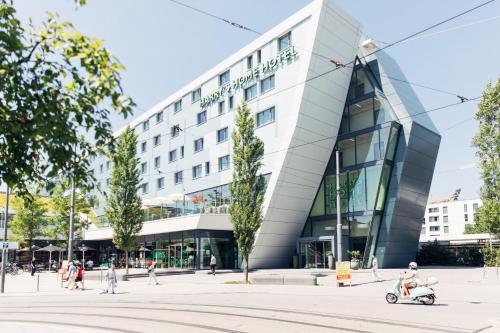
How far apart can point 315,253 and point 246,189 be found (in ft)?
40.2

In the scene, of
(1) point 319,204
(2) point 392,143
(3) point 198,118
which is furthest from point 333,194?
(3) point 198,118

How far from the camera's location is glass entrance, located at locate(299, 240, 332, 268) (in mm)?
37094

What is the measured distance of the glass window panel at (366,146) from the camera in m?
36.7

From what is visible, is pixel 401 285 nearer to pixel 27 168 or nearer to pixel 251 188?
pixel 251 188

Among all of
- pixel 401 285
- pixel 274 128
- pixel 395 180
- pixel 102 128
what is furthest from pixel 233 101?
pixel 102 128

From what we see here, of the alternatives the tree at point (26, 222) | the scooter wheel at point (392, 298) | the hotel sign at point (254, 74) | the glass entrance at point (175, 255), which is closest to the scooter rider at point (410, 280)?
the scooter wheel at point (392, 298)

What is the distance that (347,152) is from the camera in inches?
1558

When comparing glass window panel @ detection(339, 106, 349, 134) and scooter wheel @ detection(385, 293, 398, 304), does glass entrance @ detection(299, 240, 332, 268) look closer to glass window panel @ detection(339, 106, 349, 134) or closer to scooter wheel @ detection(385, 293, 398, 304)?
glass window panel @ detection(339, 106, 349, 134)

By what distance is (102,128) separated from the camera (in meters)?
4.90

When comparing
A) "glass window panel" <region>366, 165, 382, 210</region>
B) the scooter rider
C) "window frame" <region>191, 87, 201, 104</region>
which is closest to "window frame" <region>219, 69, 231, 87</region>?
"window frame" <region>191, 87, 201, 104</region>

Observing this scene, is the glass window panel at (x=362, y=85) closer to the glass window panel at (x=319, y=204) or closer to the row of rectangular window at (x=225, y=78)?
the row of rectangular window at (x=225, y=78)

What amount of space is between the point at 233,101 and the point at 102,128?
3968 cm

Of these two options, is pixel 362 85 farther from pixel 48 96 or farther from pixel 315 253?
pixel 48 96

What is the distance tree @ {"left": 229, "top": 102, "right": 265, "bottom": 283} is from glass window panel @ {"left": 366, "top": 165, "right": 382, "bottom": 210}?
11001 mm
